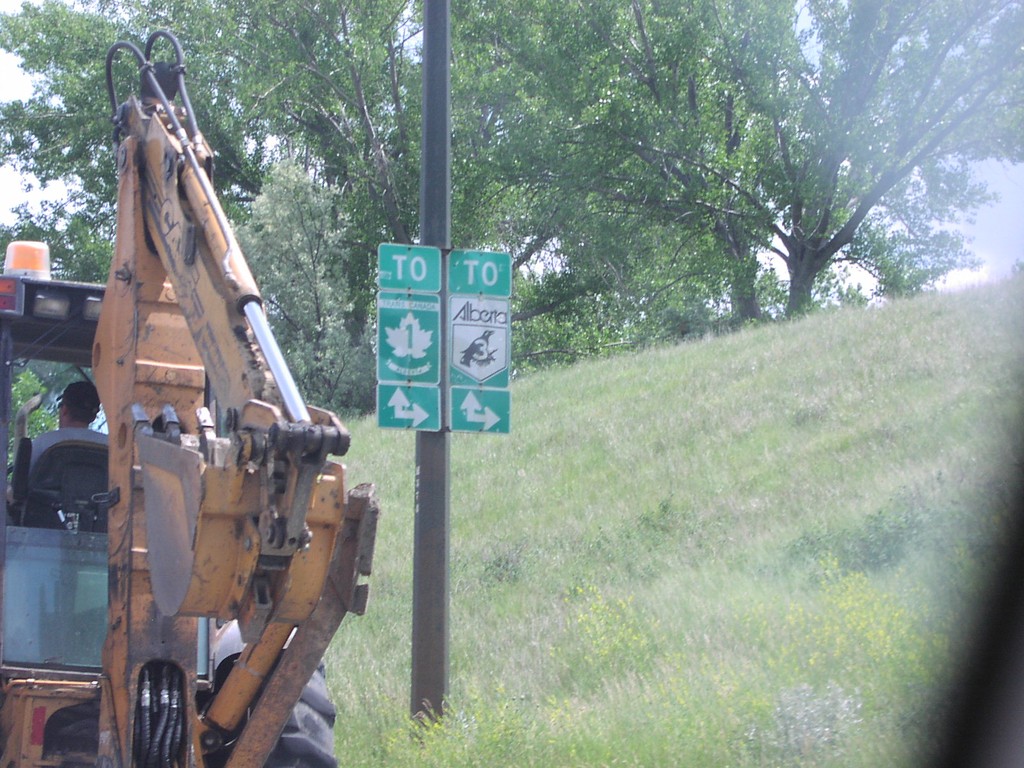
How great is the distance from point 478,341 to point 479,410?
0.45 m

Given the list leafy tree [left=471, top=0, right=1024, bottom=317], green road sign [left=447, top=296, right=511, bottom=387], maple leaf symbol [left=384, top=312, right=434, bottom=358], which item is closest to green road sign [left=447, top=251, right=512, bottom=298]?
green road sign [left=447, top=296, right=511, bottom=387]

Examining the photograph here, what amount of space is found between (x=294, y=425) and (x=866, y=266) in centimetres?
3564

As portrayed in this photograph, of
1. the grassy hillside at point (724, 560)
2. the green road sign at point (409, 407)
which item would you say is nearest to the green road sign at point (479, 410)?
the green road sign at point (409, 407)

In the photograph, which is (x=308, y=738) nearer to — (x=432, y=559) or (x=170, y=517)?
(x=170, y=517)

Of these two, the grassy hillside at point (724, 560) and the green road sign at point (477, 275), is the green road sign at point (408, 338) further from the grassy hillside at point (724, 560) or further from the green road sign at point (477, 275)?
the grassy hillside at point (724, 560)

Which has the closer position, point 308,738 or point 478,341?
point 308,738

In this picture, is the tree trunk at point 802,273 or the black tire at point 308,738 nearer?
the black tire at point 308,738

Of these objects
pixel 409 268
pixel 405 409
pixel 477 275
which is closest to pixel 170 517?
pixel 405 409

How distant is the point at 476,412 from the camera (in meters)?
8.04

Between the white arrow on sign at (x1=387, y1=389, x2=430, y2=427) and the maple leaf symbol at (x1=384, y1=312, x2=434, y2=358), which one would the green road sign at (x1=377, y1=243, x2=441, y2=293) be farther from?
the white arrow on sign at (x1=387, y1=389, x2=430, y2=427)

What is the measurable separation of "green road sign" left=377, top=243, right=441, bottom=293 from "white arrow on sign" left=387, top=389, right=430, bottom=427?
2.24 feet

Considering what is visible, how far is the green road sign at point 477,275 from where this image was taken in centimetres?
812

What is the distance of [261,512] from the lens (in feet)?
13.5

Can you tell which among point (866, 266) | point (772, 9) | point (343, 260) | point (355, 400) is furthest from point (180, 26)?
point (866, 266)
